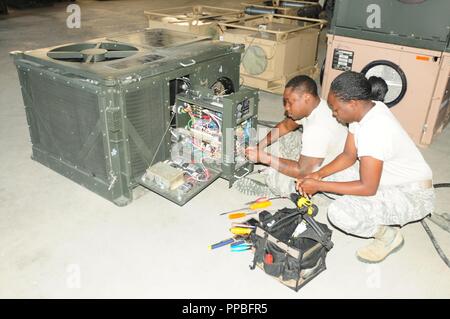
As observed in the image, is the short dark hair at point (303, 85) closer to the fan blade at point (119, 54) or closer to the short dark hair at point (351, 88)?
the short dark hair at point (351, 88)

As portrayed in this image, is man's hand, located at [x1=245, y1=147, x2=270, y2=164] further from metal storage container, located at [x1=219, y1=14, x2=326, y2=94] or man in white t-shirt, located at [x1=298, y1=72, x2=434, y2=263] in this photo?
metal storage container, located at [x1=219, y1=14, x2=326, y2=94]

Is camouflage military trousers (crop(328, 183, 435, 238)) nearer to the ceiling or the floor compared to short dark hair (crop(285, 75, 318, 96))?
nearer to the floor

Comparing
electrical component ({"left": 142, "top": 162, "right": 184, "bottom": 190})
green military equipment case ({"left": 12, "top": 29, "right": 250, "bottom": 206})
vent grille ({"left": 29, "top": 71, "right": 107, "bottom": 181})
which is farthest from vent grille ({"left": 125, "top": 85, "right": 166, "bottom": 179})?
vent grille ({"left": 29, "top": 71, "right": 107, "bottom": 181})

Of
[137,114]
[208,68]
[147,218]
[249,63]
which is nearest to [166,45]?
[208,68]

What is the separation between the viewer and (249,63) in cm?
509

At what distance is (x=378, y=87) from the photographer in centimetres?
365

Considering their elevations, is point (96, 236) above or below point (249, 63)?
below

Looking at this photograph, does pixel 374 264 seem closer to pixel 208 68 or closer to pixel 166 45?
pixel 208 68

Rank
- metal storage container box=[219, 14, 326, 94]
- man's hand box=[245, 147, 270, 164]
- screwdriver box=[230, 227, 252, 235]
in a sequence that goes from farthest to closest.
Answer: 1. metal storage container box=[219, 14, 326, 94]
2. man's hand box=[245, 147, 270, 164]
3. screwdriver box=[230, 227, 252, 235]

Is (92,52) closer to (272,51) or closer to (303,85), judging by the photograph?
(303,85)

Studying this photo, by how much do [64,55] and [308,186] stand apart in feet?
7.05

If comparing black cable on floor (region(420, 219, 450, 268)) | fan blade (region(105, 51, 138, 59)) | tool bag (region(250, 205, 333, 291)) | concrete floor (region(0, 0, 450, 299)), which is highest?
fan blade (region(105, 51, 138, 59))

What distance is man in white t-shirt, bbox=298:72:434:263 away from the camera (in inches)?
85.1
